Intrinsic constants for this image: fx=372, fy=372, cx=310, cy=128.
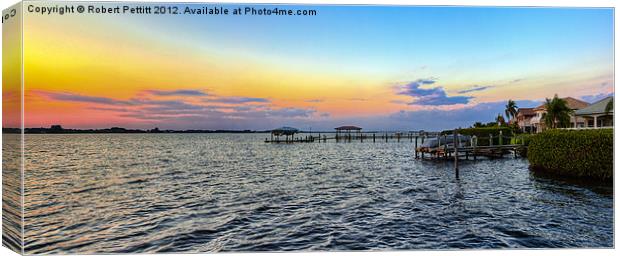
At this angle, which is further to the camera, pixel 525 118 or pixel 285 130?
pixel 285 130

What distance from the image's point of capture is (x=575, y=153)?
14859 mm

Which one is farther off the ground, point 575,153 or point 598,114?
point 598,114

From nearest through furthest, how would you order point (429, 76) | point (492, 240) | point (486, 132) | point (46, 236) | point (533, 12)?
point (533, 12)
point (492, 240)
point (46, 236)
point (429, 76)
point (486, 132)

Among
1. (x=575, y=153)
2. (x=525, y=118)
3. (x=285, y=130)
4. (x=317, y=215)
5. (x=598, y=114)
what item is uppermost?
(x=525, y=118)

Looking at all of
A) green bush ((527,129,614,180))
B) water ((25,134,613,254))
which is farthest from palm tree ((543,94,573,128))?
water ((25,134,613,254))

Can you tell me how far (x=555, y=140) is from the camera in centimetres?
1617

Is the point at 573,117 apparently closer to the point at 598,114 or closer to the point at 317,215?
the point at 598,114

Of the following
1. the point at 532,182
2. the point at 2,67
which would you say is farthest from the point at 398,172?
the point at 2,67

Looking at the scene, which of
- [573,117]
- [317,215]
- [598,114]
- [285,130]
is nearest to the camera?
[317,215]

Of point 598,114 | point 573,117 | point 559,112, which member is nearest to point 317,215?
point 598,114

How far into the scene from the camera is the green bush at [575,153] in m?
13.4

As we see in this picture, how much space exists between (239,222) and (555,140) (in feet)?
46.8

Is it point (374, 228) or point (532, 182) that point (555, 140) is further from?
point (374, 228)

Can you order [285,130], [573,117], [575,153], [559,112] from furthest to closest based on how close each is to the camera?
[285,130], [559,112], [573,117], [575,153]
